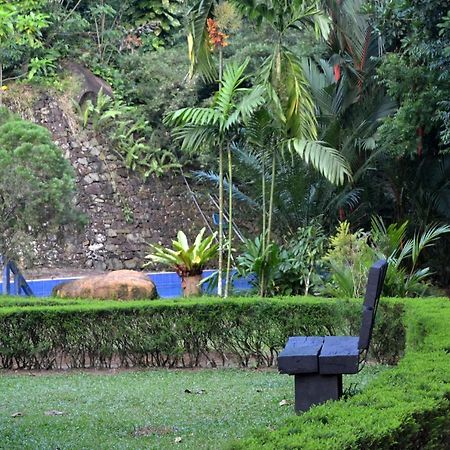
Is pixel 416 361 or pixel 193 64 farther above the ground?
pixel 193 64

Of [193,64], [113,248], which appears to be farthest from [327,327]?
[113,248]

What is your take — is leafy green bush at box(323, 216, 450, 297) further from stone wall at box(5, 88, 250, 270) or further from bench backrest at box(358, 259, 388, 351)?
stone wall at box(5, 88, 250, 270)

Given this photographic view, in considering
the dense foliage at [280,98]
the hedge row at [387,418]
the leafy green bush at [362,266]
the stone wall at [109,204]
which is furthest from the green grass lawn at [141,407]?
the stone wall at [109,204]

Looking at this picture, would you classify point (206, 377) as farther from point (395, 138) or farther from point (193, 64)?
point (395, 138)

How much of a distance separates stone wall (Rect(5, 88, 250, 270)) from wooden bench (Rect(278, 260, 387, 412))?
15482 millimetres

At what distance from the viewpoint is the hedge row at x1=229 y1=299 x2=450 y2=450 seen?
3515 millimetres

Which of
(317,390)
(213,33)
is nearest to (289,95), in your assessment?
(213,33)

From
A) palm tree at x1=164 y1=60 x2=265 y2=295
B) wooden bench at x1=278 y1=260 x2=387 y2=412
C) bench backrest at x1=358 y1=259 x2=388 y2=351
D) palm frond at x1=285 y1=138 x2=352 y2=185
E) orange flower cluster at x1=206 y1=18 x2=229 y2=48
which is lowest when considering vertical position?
wooden bench at x1=278 y1=260 x2=387 y2=412

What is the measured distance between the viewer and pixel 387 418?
3.91 metres

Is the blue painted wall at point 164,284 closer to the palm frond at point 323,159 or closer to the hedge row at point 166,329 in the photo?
the palm frond at point 323,159

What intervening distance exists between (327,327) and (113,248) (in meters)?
11.8

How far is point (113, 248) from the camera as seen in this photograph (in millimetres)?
21875

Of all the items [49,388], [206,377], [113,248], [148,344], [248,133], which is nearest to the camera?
[49,388]

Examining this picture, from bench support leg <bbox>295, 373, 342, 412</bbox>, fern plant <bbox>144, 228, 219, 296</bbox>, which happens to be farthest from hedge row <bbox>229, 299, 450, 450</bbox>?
fern plant <bbox>144, 228, 219, 296</bbox>
